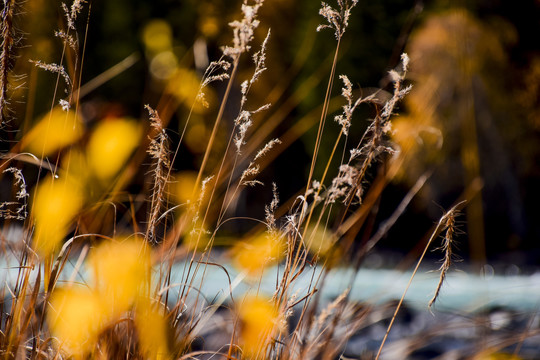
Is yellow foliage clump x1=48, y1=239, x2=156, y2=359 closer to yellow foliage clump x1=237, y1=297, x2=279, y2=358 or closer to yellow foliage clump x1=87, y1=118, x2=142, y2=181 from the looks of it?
yellow foliage clump x1=237, y1=297, x2=279, y2=358

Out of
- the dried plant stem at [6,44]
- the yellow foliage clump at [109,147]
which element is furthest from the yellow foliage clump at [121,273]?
the yellow foliage clump at [109,147]

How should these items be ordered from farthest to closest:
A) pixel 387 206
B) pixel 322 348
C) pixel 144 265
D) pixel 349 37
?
pixel 387 206 → pixel 349 37 → pixel 144 265 → pixel 322 348

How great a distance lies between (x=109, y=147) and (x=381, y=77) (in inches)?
135

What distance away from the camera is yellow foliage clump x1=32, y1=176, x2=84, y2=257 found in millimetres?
1130

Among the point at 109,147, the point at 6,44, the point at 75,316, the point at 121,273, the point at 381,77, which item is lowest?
the point at 109,147

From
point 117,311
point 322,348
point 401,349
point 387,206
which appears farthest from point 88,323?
point 387,206


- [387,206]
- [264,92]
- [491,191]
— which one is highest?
[264,92]

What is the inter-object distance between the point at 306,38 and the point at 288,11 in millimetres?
1047

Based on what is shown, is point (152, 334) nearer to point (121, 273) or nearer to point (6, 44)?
point (121, 273)

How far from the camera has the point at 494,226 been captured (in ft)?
28.1

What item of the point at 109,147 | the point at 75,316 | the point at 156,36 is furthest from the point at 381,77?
the point at 75,316

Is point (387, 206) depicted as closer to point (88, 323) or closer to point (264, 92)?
point (264, 92)

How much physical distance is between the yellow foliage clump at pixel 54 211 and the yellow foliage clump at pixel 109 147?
1.04m

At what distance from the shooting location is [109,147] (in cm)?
733
